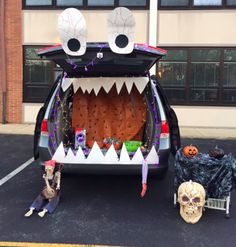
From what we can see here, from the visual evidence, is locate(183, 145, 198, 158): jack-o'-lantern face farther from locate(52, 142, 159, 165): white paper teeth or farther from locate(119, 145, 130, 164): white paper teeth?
locate(119, 145, 130, 164): white paper teeth

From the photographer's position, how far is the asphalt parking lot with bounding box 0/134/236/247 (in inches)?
161

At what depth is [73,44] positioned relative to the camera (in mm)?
4461

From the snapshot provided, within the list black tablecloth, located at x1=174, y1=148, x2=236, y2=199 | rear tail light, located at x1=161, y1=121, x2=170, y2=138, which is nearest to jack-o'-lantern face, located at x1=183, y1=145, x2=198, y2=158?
black tablecloth, located at x1=174, y1=148, x2=236, y2=199

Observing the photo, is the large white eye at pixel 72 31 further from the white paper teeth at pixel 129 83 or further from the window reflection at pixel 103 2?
the window reflection at pixel 103 2

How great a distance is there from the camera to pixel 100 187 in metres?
5.95

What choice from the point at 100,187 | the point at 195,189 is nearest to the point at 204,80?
the point at 100,187

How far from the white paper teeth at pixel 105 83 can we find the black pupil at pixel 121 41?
129 cm

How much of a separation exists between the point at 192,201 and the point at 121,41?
2.03 m

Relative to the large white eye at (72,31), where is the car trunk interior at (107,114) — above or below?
below

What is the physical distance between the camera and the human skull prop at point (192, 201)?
4473 mm

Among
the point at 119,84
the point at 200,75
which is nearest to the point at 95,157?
the point at 119,84

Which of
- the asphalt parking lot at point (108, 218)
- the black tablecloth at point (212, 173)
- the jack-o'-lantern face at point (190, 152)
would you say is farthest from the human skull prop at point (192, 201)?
the jack-o'-lantern face at point (190, 152)

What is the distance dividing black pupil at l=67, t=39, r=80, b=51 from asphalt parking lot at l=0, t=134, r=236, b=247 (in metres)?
1.69

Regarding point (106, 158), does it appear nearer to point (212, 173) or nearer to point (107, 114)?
point (212, 173)
